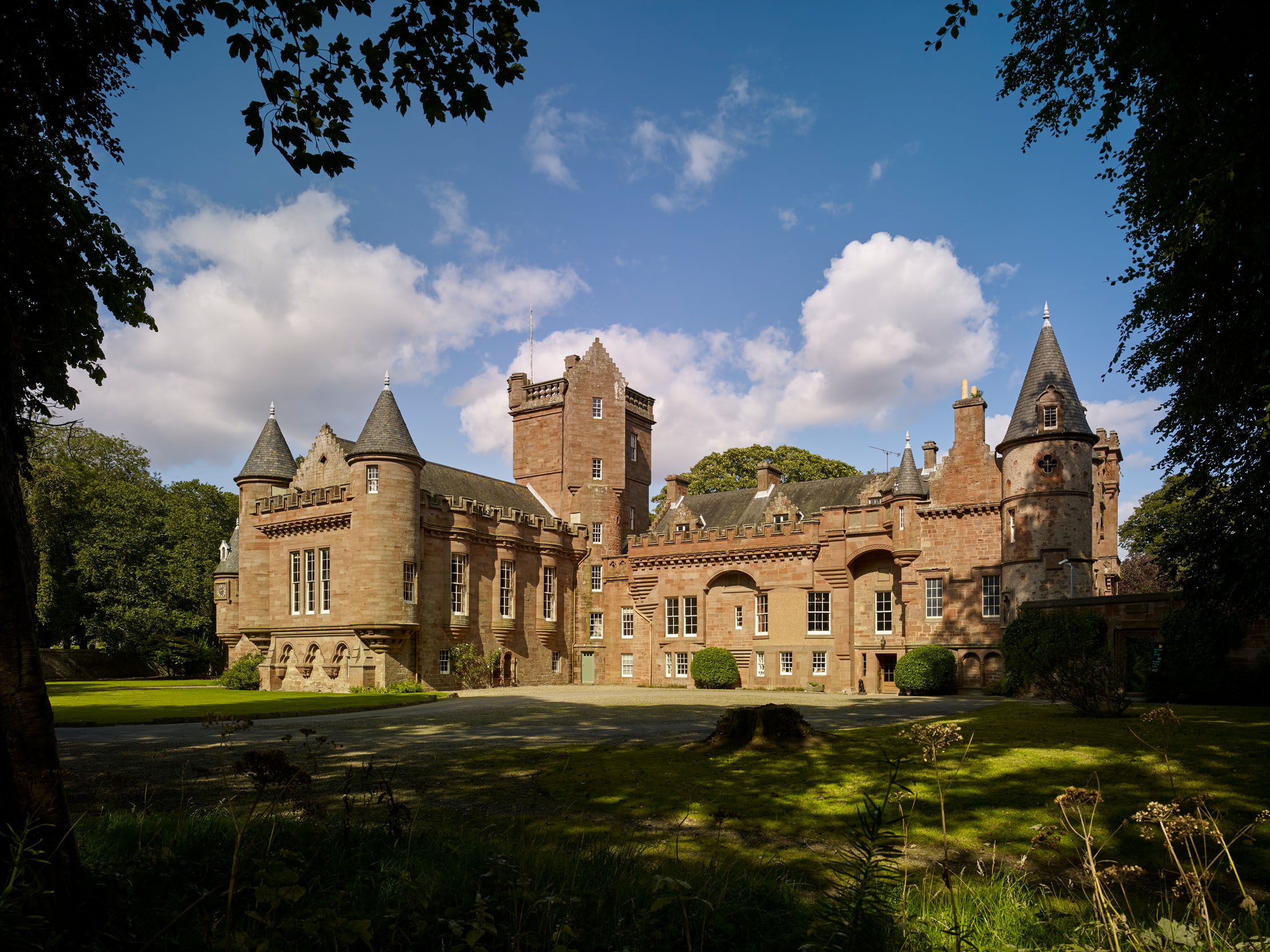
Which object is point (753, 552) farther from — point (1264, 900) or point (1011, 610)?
point (1264, 900)

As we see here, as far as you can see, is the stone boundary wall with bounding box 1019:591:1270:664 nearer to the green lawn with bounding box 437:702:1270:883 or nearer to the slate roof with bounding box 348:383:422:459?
the green lawn with bounding box 437:702:1270:883

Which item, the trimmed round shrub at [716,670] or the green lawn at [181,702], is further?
the trimmed round shrub at [716,670]

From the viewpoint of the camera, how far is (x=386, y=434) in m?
37.2

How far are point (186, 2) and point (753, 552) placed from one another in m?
37.4

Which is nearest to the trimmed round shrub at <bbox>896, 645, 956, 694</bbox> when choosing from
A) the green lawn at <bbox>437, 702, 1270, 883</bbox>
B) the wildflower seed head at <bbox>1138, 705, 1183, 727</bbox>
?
the green lawn at <bbox>437, 702, 1270, 883</bbox>

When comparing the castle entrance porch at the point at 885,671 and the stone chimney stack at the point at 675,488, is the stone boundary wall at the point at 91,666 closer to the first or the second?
the stone chimney stack at the point at 675,488

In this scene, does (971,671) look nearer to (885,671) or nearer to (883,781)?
(885,671)

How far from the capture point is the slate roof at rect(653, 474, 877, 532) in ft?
147

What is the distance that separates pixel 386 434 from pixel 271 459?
376 inches

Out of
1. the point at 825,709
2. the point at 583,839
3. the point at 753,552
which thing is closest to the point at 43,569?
the point at 753,552

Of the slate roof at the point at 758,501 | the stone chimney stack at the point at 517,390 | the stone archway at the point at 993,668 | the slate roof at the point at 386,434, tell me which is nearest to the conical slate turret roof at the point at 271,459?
the slate roof at the point at 386,434

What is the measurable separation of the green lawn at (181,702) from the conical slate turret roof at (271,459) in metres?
10.5

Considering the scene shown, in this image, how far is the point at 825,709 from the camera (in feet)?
79.4

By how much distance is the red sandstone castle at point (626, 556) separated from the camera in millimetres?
35125
